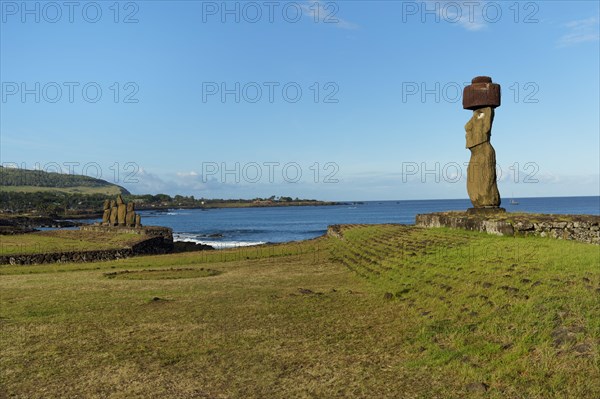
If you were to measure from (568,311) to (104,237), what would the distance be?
117 feet

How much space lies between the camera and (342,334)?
27.8 ft

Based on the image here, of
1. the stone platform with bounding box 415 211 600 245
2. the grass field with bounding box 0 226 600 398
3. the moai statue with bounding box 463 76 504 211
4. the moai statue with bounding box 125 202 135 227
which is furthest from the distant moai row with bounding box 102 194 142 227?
the stone platform with bounding box 415 211 600 245

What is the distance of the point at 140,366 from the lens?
23.5 ft

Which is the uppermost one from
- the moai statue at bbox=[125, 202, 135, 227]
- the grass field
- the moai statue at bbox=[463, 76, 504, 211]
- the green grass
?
the moai statue at bbox=[463, 76, 504, 211]

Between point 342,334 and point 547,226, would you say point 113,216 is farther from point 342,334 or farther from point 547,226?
point 342,334

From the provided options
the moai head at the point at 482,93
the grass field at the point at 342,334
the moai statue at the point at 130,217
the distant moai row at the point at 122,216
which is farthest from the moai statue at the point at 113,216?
the moai head at the point at 482,93

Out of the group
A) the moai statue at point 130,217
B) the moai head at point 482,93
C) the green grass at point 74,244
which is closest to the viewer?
the moai head at point 482,93

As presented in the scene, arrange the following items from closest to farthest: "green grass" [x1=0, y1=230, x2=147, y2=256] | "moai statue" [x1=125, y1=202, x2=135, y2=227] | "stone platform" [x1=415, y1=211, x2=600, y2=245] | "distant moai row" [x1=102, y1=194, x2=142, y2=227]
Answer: "stone platform" [x1=415, y1=211, x2=600, y2=245]
"green grass" [x1=0, y1=230, x2=147, y2=256]
"distant moai row" [x1=102, y1=194, x2=142, y2=227]
"moai statue" [x1=125, y1=202, x2=135, y2=227]

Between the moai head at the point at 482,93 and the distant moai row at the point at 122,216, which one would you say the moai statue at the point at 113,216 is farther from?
the moai head at the point at 482,93

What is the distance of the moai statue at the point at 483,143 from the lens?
18.8 m

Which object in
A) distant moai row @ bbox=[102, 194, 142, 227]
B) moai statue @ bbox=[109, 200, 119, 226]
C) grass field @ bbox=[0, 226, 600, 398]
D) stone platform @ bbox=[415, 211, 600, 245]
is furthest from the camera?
moai statue @ bbox=[109, 200, 119, 226]

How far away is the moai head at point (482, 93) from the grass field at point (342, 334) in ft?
21.2

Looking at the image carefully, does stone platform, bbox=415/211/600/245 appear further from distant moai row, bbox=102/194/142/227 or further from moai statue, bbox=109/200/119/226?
moai statue, bbox=109/200/119/226

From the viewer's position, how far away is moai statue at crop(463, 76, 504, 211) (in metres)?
18.8
